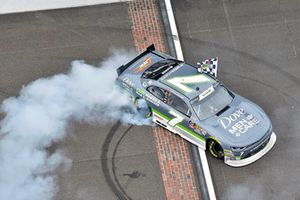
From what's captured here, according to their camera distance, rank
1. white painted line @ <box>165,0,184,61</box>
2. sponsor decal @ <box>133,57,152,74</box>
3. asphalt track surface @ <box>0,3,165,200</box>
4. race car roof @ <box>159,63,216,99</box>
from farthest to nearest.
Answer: white painted line @ <box>165,0,184,61</box> → sponsor decal @ <box>133,57,152,74</box> → race car roof @ <box>159,63,216,99</box> → asphalt track surface @ <box>0,3,165,200</box>

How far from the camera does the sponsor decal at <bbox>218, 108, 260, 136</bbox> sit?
10.9 metres

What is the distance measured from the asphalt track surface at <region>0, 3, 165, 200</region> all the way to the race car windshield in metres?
1.63

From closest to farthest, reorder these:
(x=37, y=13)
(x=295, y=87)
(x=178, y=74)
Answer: (x=178, y=74) → (x=295, y=87) → (x=37, y=13)

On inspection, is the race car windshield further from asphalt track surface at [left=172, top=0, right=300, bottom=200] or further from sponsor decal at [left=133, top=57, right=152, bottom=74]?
sponsor decal at [left=133, top=57, right=152, bottom=74]

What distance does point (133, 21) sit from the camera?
13961mm

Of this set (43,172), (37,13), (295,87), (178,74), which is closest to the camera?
(43,172)

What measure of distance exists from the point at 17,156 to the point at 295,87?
8.29m

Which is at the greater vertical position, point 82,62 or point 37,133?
point 82,62

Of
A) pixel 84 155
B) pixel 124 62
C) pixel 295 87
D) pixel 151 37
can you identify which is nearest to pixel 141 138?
pixel 84 155

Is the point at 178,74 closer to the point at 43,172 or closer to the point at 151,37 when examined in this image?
the point at 151,37

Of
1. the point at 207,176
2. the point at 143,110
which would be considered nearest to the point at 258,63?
the point at 143,110

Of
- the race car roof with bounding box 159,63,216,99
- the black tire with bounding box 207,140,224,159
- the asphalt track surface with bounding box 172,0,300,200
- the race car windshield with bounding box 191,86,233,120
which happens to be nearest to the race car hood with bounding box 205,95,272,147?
the race car windshield with bounding box 191,86,233,120

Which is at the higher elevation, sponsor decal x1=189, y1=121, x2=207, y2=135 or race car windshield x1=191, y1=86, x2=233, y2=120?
race car windshield x1=191, y1=86, x2=233, y2=120

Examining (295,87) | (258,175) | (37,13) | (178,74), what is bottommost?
(258,175)
